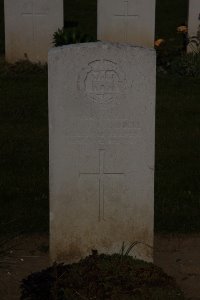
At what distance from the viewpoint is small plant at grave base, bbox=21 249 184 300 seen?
200 inches

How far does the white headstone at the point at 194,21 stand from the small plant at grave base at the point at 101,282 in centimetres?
838

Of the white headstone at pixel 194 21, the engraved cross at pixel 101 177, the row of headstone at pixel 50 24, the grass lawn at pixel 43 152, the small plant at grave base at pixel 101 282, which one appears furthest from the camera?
the white headstone at pixel 194 21

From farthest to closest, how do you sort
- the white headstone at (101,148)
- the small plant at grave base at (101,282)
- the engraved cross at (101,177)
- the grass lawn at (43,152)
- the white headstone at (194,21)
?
the white headstone at (194,21) → the grass lawn at (43,152) → the engraved cross at (101,177) → the white headstone at (101,148) → the small plant at grave base at (101,282)

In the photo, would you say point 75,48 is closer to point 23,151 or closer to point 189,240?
point 189,240

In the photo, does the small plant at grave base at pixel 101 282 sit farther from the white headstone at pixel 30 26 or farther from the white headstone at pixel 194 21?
the white headstone at pixel 194 21

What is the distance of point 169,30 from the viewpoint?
17844mm

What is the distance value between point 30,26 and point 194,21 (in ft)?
8.30

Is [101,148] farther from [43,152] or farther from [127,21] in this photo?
[127,21]

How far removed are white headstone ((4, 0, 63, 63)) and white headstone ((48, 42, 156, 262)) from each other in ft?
25.7

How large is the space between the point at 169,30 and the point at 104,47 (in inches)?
499

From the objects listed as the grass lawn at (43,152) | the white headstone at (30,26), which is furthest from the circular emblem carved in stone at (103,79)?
the white headstone at (30,26)

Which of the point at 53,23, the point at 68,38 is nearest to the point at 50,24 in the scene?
the point at 53,23

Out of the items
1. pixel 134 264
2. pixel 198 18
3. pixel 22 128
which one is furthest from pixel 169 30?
pixel 134 264

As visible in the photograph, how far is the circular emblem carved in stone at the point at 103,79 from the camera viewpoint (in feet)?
17.7
